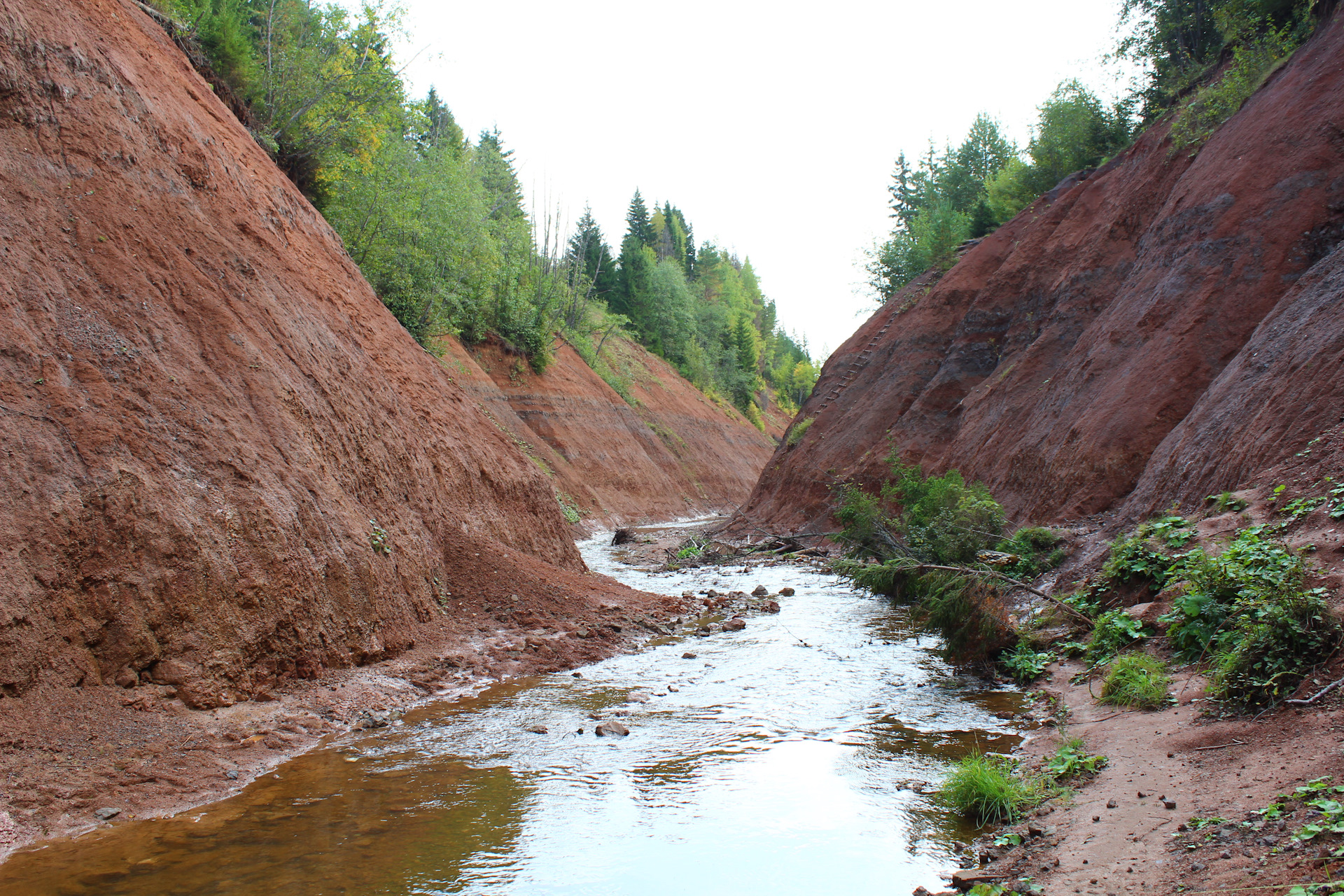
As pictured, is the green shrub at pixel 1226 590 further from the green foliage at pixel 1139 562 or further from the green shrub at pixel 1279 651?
the green foliage at pixel 1139 562

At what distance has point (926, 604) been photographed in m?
9.19

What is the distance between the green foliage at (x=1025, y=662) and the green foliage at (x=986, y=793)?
122 inches

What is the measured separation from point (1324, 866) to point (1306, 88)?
Result: 1659cm

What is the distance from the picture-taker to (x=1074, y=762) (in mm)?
5320

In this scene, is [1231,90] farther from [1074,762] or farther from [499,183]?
[499,183]

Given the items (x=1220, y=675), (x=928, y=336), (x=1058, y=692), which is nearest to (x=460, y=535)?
(x=1058, y=692)

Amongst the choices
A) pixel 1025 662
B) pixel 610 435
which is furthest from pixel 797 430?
pixel 1025 662

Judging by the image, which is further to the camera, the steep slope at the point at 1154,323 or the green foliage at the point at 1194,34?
the green foliage at the point at 1194,34

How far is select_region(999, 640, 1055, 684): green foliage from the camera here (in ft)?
26.8

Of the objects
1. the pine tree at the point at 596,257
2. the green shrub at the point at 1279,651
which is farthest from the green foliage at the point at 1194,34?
the pine tree at the point at 596,257

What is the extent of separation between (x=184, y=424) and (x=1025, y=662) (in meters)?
8.78

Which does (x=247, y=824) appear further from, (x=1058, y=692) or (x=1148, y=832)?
(x=1058, y=692)

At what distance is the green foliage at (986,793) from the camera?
492cm

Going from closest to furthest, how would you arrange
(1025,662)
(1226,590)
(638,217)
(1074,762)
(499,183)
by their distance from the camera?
(1074,762), (1226,590), (1025,662), (499,183), (638,217)
